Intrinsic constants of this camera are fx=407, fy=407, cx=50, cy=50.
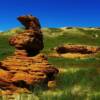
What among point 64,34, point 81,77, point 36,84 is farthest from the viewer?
point 64,34

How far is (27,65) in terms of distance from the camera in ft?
124

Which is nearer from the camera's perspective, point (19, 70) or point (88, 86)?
point (88, 86)

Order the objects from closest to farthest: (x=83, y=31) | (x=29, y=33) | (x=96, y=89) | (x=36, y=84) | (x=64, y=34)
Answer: (x=96, y=89), (x=36, y=84), (x=29, y=33), (x=64, y=34), (x=83, y=31)

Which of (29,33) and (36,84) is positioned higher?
(29,33)

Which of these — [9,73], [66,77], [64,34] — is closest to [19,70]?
[9,73]

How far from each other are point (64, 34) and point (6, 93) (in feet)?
426

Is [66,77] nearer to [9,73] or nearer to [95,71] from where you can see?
[95,71]

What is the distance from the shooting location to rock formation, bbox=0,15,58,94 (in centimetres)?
3438

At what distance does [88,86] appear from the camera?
34.9 m

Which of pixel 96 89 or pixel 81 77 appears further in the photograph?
pixel 81 77

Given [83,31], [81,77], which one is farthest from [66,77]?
[83,31]

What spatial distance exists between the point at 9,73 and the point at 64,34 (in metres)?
124

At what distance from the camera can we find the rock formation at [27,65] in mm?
34375

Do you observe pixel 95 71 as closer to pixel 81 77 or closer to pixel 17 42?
pixel 81 77
